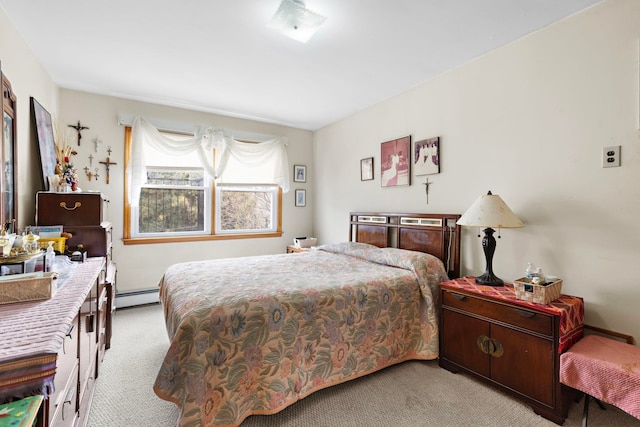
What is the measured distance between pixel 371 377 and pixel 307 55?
263 cm

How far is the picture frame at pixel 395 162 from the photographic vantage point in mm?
3271

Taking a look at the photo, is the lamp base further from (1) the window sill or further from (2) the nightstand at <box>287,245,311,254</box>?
(1) the window sill

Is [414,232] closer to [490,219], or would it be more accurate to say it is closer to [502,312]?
[490,219]

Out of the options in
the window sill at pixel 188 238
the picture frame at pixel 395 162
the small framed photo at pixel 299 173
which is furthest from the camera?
the small framed photo at pixel 299 173

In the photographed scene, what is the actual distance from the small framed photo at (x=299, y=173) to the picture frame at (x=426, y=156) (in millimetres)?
2051

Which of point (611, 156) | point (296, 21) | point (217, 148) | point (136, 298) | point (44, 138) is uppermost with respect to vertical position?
point (296, 21)

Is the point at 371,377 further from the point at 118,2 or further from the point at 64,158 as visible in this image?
the point at 64,158

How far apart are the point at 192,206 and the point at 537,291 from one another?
12.6 ft

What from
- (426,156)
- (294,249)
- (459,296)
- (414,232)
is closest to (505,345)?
(459,296)

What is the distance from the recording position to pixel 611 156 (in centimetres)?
189

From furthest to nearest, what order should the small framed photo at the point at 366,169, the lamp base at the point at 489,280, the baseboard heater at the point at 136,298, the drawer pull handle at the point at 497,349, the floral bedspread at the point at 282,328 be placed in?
the small framed photo at the point at 366,169
the baseboard heater at the point at 136,298
the lamp base at the point at 489,280
the drawer pull handle at the point at 497,349
the floral bedspread at the point at 282,328

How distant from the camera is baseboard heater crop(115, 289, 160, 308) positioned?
3.55 metres

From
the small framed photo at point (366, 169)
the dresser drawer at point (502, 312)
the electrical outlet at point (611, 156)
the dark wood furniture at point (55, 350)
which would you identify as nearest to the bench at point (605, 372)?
the dresser drawer at point (502, 312)

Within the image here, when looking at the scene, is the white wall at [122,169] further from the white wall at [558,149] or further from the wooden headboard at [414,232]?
the white wall at [558,149]
